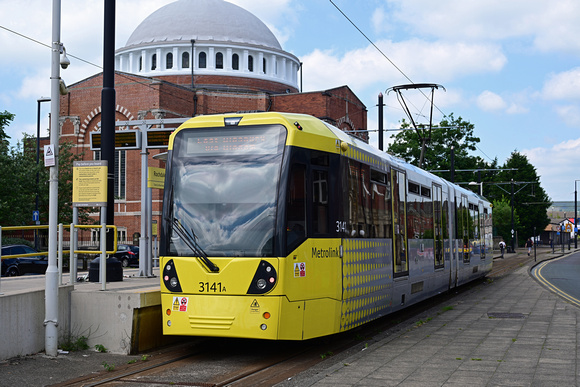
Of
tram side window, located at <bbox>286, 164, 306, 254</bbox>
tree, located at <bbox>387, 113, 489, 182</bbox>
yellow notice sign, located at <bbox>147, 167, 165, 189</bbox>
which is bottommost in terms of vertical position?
tram side window, located at <bbox>286, 164, 306, 254</bbox>

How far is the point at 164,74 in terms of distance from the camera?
69.8 m

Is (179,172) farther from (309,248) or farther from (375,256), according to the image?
(375,256)

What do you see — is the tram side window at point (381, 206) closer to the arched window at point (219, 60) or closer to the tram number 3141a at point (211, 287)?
the tram number 3141a at point (211, 287)

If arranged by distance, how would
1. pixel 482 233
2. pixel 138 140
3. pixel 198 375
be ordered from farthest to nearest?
pixel 482 233, pixel 138 140, pixel 198 375

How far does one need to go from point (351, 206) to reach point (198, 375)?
3577 millimetres

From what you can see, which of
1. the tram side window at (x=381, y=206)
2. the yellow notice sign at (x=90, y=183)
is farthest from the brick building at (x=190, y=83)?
the tram side window at (x=381, y=206)

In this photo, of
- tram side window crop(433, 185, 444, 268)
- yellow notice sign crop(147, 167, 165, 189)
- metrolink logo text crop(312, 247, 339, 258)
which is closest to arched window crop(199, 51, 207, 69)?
tram side window crop(433, 185, 444, 268)

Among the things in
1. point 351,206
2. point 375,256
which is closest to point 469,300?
point 375,256

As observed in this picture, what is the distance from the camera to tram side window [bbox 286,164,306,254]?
9398 millimetres

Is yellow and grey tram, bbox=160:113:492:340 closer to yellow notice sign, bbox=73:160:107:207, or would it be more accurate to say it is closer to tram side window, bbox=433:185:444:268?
yellow notice sign, bbox=73:160:107:207

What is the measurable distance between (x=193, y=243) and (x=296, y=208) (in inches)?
57.9

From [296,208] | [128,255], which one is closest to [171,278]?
[296,208]

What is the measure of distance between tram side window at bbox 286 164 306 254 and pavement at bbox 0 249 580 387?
5.49 ft

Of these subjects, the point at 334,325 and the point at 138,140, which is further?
the point at 138,140
